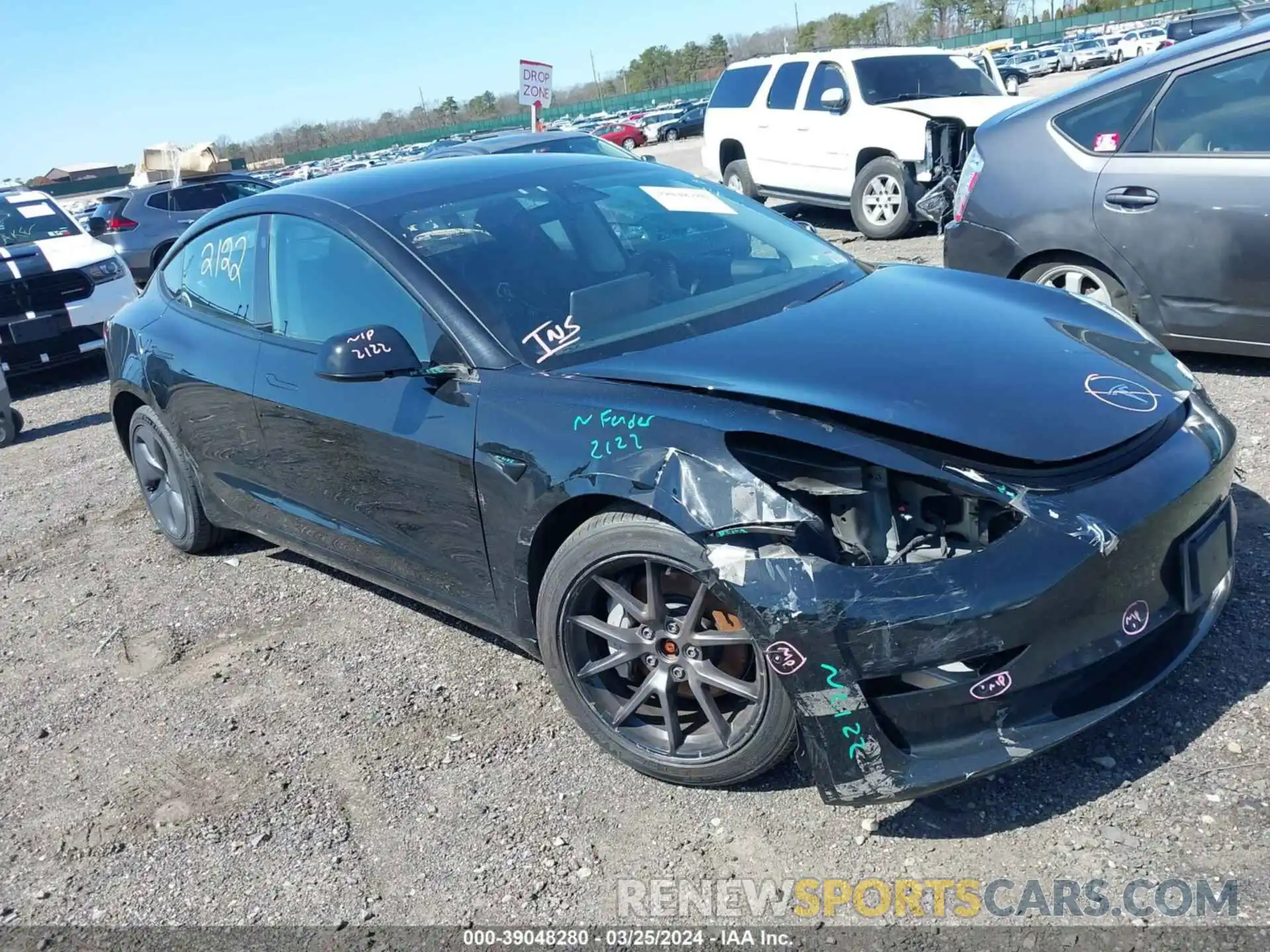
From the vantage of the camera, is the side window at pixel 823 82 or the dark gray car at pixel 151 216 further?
the dark gray car at pixel 151 216

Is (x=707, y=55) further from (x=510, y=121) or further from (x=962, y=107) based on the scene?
(x=962, y=107)

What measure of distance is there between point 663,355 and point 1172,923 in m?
1.82

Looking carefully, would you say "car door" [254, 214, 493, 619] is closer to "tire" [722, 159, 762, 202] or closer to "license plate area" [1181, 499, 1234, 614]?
"license plate area" [1181, 499, 1234, 614]

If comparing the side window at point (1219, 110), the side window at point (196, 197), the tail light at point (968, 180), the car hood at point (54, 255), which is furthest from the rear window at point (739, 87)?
the side window at point (1219, 110)

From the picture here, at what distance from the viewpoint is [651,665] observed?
2.80 meters

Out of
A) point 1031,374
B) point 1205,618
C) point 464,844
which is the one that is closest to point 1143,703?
point 1205,618

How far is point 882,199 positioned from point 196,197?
9056mm

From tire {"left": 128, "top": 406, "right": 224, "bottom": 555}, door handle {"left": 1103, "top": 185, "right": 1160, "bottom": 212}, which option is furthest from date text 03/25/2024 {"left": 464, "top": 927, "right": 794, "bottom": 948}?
door handle {"left": 1103, "top": 185, "right": 1160, "bottom": 212}

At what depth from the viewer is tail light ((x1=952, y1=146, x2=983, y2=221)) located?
5.66 m

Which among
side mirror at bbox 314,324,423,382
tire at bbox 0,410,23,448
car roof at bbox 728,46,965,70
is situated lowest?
tire at bbox 0,410,23,448

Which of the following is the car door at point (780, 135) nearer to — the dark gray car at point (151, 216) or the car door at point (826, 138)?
the car door at point (826, 138)

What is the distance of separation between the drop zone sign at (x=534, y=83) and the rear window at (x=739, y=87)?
12.5 feet

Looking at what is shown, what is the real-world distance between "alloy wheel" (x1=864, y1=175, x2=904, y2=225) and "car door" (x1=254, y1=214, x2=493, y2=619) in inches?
308

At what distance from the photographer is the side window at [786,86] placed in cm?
1179
